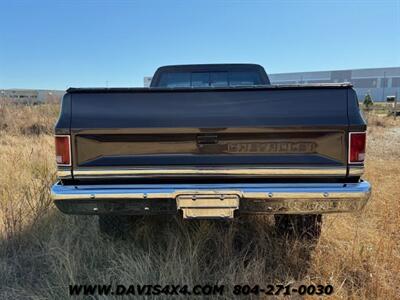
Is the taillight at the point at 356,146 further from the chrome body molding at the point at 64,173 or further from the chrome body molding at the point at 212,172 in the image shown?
the chrome body molding at the point at 64,173

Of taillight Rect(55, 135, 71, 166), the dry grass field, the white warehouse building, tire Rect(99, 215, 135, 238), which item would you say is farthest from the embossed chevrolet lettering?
the white warehouse building

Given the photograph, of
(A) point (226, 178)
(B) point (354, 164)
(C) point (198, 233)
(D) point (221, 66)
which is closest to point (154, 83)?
(D) point (221, 66)

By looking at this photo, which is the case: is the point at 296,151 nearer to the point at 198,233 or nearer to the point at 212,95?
the point at 212,95

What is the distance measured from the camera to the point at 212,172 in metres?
→ 2.53

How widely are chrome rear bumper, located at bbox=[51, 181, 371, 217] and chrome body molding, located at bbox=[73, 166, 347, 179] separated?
A: 0.28ft

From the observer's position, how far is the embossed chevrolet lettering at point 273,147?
2516 millimetres

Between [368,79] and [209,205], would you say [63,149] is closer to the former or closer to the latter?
[209,205]

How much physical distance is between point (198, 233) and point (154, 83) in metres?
2.55

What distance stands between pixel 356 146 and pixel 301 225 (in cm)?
117

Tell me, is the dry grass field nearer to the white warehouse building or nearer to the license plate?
the license plate

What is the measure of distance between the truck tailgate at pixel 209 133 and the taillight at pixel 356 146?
0.14 feet

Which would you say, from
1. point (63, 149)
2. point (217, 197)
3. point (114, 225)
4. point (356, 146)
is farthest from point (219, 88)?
point (114, 225)

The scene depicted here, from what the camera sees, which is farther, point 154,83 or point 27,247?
point 154,83

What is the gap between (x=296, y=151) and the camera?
2521 mm
